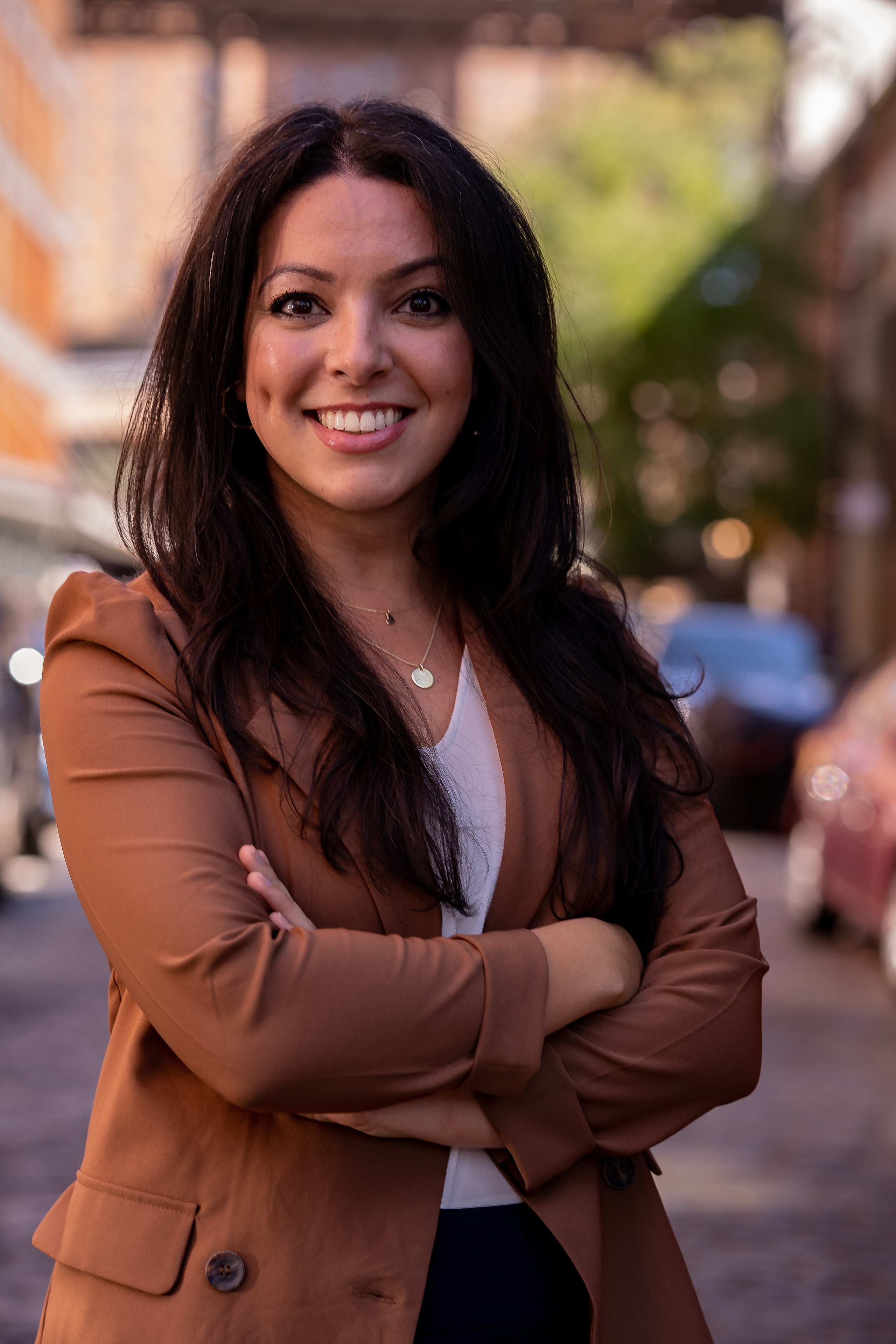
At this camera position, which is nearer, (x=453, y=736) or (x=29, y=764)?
(x=453, y=736)

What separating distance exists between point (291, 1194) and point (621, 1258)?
424mm

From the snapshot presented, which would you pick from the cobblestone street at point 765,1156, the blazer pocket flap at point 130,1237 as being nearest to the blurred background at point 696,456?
the cobblestone street at point 765,1156

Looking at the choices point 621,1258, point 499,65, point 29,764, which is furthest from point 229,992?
point 499,65

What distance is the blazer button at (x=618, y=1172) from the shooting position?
80.6 inches

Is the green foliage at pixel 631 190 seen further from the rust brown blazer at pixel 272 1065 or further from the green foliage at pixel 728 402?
the rust brown blazer at pixel 272 1065

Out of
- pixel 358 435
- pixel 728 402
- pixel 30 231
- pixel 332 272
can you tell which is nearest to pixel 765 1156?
pixel 358 435

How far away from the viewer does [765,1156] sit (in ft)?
19.8

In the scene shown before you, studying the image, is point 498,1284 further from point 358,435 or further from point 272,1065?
point 358,435

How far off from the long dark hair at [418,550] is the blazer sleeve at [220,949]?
0.29 feet

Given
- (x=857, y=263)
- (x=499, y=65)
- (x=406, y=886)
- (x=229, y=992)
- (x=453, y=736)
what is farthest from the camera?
(x=499, y=65)

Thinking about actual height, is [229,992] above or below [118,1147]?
above

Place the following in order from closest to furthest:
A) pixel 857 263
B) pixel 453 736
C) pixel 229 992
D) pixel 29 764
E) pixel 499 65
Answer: pixel 229 992 → pixel 453 736 → pixel 29 764 → pixel 857 263 → pixel 499 65

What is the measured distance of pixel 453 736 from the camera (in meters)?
2.20

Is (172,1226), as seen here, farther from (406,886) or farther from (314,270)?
(314,270)
